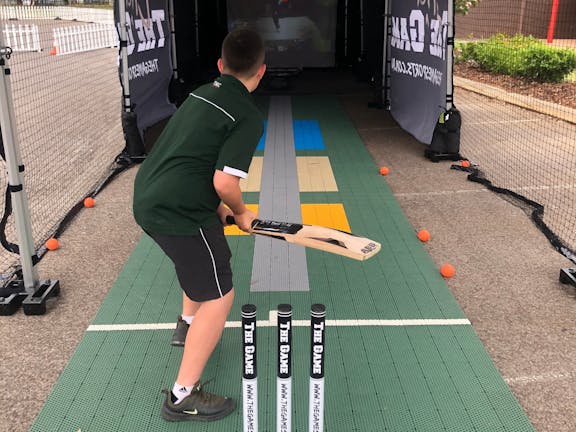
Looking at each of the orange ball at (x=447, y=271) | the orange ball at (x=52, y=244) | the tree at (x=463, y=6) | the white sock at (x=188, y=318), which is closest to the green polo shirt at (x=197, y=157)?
the white sock at (x=188, y=318)

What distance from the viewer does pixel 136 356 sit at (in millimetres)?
3646

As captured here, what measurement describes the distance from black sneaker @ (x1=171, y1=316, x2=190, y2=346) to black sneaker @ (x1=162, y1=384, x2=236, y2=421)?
2.07 feet

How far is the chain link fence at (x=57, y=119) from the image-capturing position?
6.42m

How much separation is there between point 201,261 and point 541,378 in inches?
85.1

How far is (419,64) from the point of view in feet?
29.4

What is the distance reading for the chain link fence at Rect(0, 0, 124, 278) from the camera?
6422 millimetres

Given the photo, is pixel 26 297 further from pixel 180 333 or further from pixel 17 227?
pixel 180 333

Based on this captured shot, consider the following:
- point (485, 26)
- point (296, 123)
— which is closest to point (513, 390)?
point (296, 123)

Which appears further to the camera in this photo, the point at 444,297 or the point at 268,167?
the point at 268,167

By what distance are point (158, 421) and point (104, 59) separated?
63.8ft

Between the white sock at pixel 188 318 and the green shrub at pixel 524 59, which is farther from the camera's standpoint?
the green shrub at pixel 524 59

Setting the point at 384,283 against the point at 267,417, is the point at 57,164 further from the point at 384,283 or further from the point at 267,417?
the point at 267,417

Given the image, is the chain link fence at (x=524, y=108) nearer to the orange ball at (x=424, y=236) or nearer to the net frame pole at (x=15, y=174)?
the orange ball at (x=424, y=236)

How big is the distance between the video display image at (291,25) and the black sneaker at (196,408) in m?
13.2
